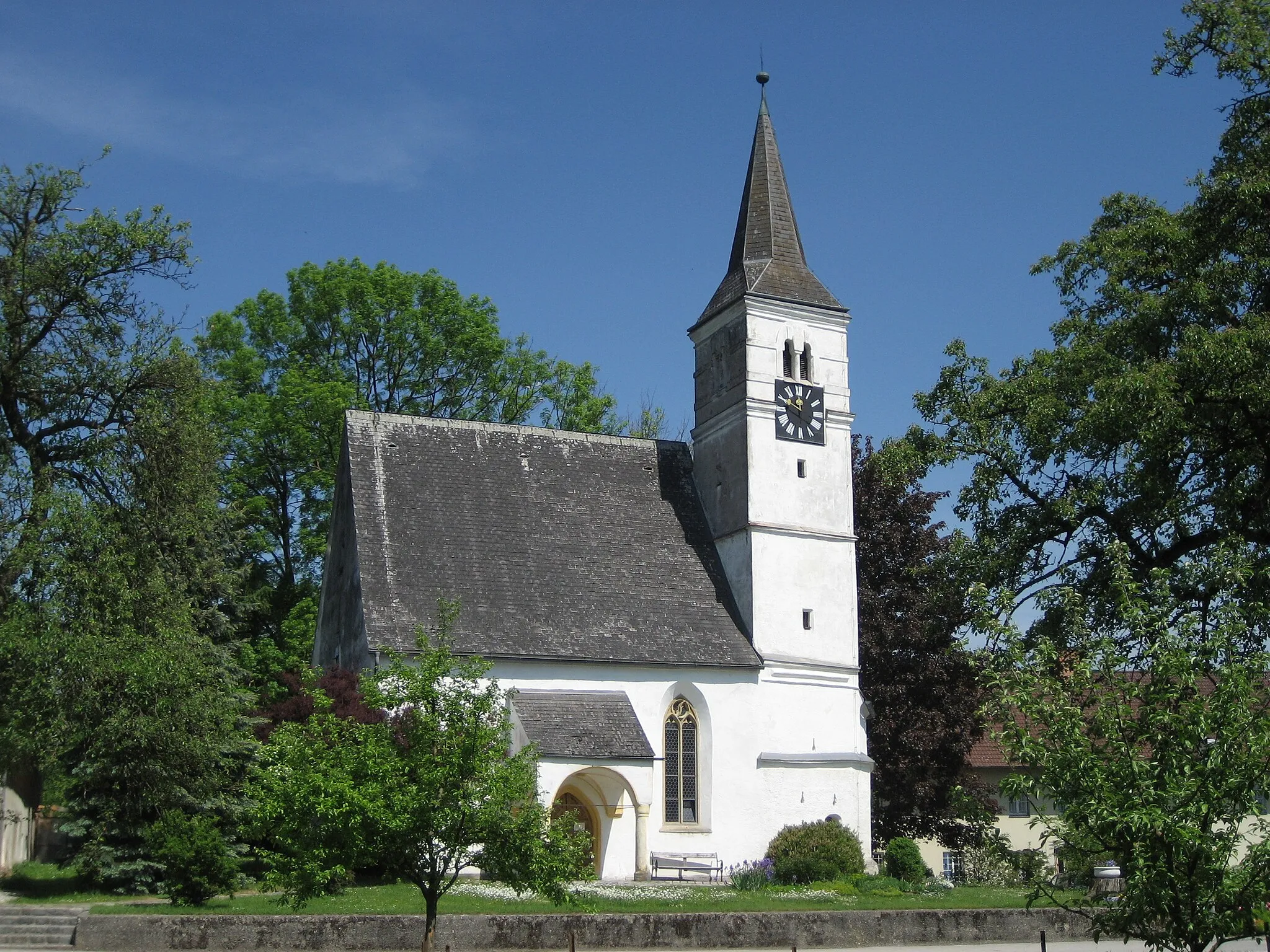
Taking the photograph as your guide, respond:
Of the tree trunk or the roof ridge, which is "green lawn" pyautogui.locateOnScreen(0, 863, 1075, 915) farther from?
the roof ridge

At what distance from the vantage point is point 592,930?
63.8ft

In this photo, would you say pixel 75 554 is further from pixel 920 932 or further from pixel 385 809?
pixel 920 932

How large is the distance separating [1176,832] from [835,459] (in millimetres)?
24939

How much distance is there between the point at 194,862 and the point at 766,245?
2239cm

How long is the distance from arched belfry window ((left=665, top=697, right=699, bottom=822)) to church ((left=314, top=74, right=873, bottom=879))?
0.16 feet

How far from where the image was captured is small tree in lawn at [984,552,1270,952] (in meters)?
10.7

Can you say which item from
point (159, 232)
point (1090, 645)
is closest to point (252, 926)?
point (1090, 645)

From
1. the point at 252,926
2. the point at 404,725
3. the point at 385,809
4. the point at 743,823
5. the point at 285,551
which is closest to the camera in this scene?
the point at 385,809

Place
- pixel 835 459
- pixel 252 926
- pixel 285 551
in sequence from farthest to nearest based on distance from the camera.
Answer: pixel 285 551 → pixel 835 459 → pixel 252 926

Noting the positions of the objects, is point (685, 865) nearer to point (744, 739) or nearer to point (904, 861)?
point (744, 739)

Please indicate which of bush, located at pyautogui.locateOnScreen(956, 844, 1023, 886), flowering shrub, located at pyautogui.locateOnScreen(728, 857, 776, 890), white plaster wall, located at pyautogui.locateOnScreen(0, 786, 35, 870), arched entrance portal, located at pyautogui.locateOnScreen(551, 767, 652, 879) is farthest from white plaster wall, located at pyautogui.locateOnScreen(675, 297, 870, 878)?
white plaster wall, located at pyautogui.locateOnScreen(0, 786, 35, 870)

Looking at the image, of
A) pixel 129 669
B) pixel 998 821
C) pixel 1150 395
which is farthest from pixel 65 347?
pixel 998 821

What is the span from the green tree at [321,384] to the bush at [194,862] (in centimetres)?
1514

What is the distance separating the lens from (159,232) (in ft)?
86.0
